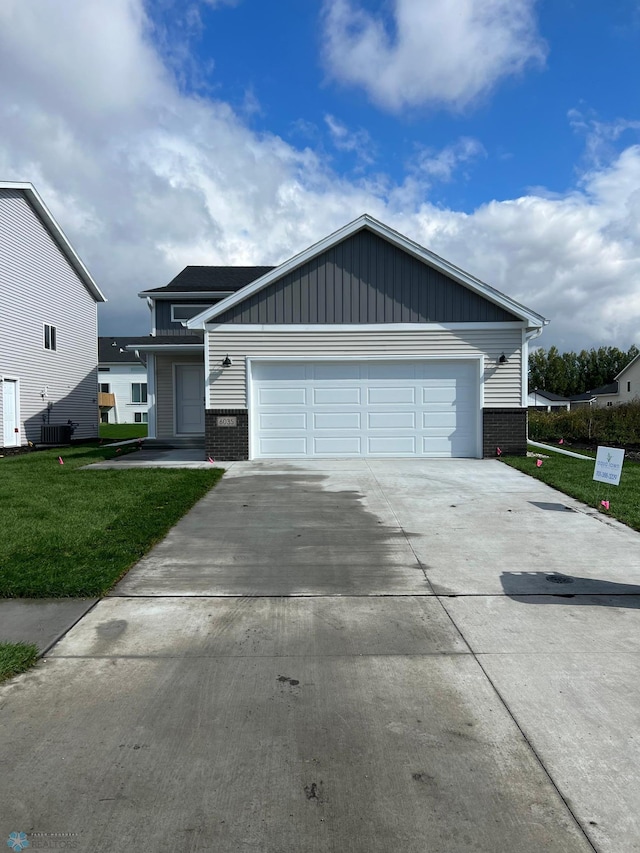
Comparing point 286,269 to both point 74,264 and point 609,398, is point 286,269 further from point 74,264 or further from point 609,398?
point 609,398

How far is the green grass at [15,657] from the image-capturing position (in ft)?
11.2

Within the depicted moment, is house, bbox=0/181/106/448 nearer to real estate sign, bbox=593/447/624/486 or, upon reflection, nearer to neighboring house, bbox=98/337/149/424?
neighboring house, bbox=98/337/149/424

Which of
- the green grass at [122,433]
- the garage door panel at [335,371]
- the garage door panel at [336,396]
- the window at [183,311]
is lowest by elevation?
the green grass at [122,433]

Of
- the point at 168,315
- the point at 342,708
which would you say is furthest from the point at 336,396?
the point at 342,708

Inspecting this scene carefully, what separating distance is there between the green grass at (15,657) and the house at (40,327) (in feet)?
56.1

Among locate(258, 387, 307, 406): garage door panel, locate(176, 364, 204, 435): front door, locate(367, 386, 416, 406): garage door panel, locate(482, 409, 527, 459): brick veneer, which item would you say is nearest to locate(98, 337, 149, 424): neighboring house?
locate(176, 364, 204, 435): front door

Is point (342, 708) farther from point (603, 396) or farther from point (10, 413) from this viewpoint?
point (603, 396)

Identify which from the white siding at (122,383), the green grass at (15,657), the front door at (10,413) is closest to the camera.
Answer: the green grass at (15,657)

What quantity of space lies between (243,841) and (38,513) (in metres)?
6.51

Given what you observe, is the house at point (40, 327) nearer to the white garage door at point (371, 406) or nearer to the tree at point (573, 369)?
the white garage door at point (371, 406)

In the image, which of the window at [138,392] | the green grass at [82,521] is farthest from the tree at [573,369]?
the green grass at [82,521]

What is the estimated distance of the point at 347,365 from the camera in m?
13.8

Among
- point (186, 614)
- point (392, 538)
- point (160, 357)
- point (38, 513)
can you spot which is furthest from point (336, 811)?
point (160, 357)

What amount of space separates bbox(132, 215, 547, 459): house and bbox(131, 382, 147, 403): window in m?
30.6
